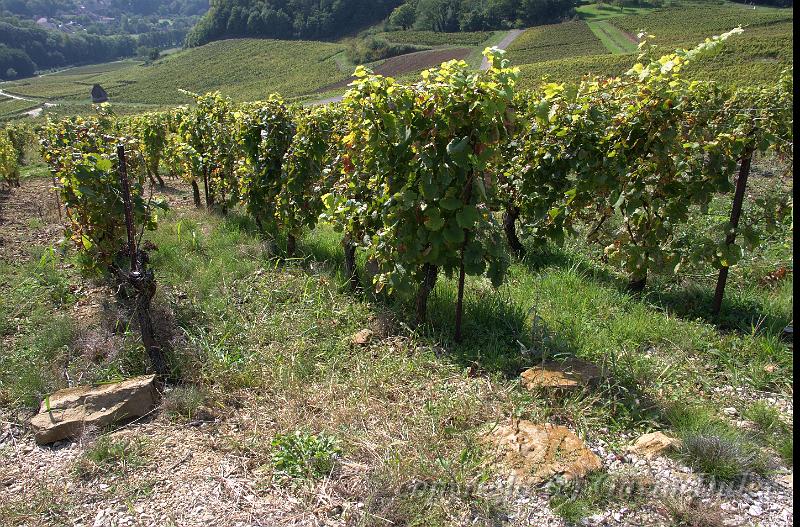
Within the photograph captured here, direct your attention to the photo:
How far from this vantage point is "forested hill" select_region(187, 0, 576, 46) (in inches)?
2795

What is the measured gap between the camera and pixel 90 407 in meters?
3.46

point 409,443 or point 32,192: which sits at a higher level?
point 32,192

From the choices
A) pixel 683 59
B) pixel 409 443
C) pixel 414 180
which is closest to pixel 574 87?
pixel 683 59

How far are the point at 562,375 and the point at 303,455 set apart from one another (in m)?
1.70

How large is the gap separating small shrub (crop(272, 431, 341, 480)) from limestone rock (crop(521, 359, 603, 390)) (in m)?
1.34

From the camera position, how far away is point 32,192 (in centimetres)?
1121

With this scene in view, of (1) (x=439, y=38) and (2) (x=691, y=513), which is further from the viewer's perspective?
(1) (x=439, y=38)

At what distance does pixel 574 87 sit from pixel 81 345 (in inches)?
173

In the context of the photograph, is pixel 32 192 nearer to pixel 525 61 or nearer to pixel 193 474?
pixel 193 474

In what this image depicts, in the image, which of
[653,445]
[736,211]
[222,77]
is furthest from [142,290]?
[222,77]

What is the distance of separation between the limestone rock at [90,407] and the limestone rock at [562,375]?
252 cm

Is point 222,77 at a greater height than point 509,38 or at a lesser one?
lesser

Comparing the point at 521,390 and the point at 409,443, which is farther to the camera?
the point at 521,390

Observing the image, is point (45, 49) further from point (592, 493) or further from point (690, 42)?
point (592, 493)
